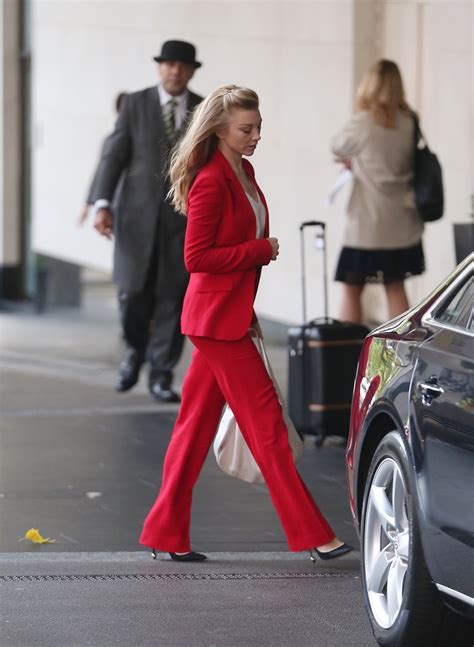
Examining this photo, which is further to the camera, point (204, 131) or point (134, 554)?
point (134, 554)

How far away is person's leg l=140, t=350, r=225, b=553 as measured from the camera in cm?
580

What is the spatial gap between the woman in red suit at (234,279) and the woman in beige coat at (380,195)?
3666mm

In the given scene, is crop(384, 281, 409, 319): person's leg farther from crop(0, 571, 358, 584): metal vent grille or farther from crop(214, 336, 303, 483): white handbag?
crop(0, 571, 358, 584): metal vent grille

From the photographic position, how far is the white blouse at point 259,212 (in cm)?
571

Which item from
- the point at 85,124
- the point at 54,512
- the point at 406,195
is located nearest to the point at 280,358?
the point at 406,195

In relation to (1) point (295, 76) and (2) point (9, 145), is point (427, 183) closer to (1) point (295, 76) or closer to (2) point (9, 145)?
(1) point (295, 76)

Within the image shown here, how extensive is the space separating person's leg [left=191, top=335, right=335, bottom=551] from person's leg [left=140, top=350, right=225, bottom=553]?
132mm

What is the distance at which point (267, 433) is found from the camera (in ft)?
18.4

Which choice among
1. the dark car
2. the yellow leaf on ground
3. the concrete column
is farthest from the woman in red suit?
the concrete column

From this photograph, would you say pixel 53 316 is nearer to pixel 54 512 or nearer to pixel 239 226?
pixel 54 512

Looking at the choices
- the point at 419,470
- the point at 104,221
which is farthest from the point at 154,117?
the point at 419,470

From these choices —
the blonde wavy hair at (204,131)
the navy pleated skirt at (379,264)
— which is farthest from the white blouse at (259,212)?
the navy pleated skirt at (379,264)

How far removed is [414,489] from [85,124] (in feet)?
43.5

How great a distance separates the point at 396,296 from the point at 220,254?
4.15 metres
